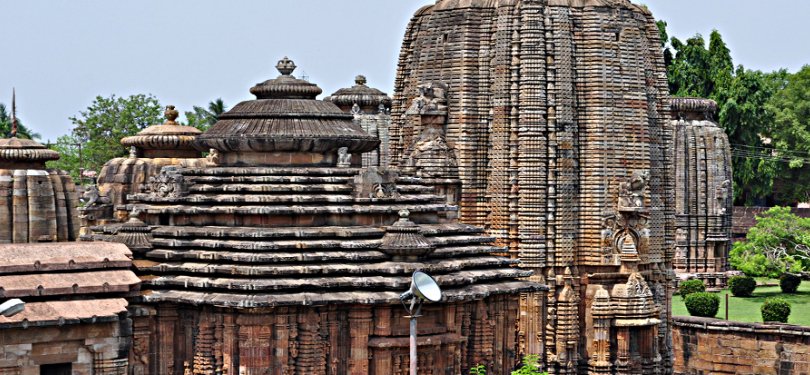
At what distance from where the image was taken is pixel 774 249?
68.9 m

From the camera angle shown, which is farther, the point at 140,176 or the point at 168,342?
the point at 140,176

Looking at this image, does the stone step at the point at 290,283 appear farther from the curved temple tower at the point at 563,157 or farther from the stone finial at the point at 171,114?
the stone finial at the point at 171,114

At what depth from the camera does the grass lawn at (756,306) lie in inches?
2501

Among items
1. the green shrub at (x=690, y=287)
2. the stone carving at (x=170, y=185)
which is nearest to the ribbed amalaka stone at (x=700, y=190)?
the green shrub at (x=690, y=287)

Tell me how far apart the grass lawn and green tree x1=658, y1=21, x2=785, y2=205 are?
71.1 feet

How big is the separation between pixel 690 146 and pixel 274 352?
4198 cm

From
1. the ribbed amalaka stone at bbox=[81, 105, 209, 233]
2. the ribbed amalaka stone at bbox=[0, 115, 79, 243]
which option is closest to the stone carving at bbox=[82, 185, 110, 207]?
the ribbed amalaka stone at bbox=[81, 105, 209, 233]

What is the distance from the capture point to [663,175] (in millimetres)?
51969

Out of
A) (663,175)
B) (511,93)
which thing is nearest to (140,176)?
(511,93)

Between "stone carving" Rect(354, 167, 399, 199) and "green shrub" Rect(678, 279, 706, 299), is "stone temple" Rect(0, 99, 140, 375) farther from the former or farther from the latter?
"green shrub" Rect(678, 279, 706, 299)

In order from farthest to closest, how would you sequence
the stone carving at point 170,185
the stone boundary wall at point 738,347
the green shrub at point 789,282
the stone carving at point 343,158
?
1. the green shrub at point 789,282
2. the stone boundary wall at point 738,347
3. the stone carving at point 343,158
4. the stone carving at point 170,185

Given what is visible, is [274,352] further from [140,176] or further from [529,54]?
[140,176]

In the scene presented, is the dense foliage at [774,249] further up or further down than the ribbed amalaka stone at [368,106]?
further down

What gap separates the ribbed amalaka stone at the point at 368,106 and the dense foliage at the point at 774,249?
47.5 ft
